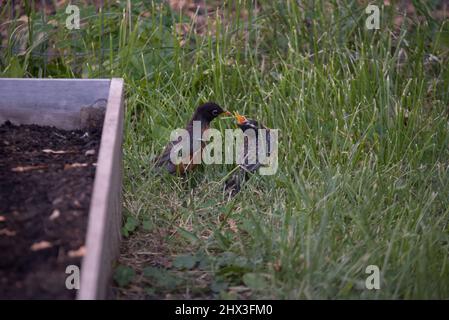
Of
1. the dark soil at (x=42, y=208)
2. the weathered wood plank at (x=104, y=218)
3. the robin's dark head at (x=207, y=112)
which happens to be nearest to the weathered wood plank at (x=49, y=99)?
the dark soil at (x=42, y=208)

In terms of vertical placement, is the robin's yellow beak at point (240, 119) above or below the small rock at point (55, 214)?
above

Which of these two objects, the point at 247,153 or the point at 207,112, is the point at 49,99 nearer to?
the point at 207,112

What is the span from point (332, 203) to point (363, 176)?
55cm

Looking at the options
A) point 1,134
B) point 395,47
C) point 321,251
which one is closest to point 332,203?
point 321,251

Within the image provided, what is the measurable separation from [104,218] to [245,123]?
89.8 inches

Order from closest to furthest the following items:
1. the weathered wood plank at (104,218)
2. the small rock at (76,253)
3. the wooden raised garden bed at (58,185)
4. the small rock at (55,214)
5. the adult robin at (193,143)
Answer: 1. the weathered wood plank at (104,218)
2. the wooden raised garden bed at (58,185)
3. the small rock at (76,253)
4. the small rock at (55,214)
5. the adult robin at (193,143)

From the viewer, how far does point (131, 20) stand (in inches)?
223

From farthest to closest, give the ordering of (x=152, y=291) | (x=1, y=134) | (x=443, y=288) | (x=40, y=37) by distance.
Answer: (x=40, y=37) → (x=1, y=134) → (x=152, y=291) → (x=443, y=288)

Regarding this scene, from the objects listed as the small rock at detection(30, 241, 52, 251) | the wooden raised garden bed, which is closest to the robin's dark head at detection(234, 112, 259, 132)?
the wooden raised garden bed

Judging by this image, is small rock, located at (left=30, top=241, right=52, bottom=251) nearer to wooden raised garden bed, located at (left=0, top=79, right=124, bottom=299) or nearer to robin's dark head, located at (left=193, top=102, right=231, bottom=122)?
wooden raised garden bed, located at (left=0, top=79, right=124, bottom=299)

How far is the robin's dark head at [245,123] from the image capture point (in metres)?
4.70

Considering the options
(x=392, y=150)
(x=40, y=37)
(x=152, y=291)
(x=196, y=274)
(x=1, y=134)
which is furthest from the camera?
(x=40, y=37)

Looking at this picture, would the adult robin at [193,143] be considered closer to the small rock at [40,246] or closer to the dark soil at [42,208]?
the dark soil at [42,208]

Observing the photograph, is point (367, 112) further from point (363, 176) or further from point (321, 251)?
point (321, 251)
